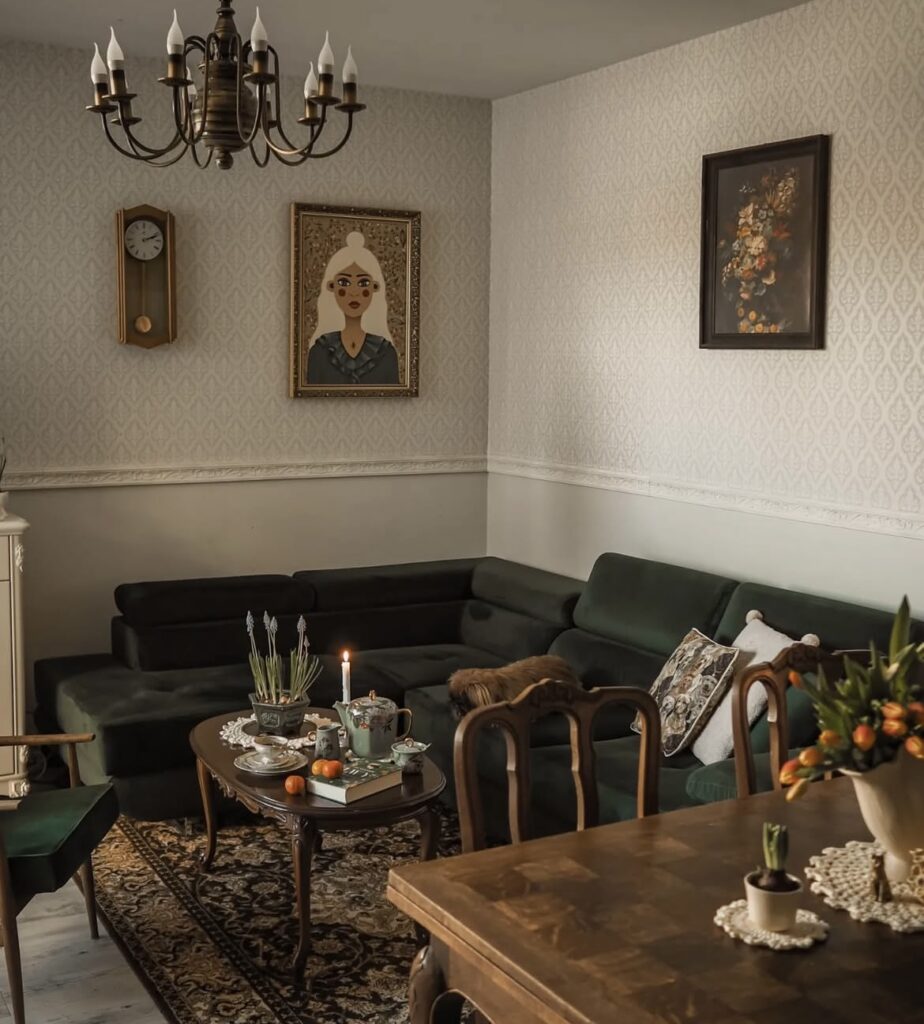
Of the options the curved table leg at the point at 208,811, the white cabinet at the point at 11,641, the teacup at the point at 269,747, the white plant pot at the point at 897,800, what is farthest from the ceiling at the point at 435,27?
the white plant pot at the point at 897,800

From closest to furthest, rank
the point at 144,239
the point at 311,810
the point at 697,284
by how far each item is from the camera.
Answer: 1. the point at 311,810
2. the point at 697,284
3. the point at 144,239

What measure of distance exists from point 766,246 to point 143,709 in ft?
8.98

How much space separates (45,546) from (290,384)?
50.4 inches

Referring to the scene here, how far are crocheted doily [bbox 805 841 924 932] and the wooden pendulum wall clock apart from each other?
399 centimetres

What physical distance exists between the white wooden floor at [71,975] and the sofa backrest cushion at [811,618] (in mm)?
2189

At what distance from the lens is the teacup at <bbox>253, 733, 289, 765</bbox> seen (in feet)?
11.9

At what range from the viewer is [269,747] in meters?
3.66

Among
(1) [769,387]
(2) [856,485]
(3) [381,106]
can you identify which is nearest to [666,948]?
(2) [856,485]

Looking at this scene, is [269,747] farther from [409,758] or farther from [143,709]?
[143,709]

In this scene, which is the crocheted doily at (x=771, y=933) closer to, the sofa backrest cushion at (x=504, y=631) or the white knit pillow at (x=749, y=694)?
the white knit pillow at (x=749, y=694)

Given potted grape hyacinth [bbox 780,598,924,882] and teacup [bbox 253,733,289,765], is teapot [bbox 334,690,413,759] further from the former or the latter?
potted grape hyacinth [bbox 780,598,924,882]

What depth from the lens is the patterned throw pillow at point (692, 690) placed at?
405 centimetres

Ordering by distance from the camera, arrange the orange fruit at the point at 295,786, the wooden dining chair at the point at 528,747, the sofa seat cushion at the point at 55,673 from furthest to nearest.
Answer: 1. the sofa seat cushion at the point at 55,673
2. the orange fruit at the point at 295,786
3. the wooden dining chair at the point at 528,747

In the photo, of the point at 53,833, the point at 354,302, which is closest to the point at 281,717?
the point at 53,833
